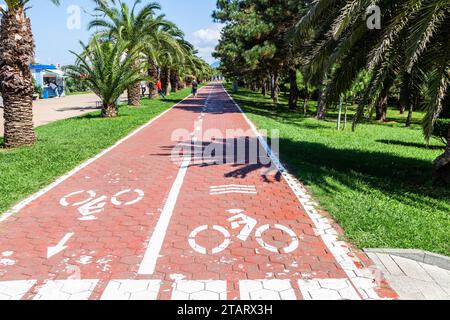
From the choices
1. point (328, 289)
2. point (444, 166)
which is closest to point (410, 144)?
point (444, 166)

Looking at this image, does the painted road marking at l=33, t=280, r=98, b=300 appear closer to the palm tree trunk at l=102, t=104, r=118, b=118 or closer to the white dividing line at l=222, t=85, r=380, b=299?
the white dividing line at l=222, t=85, r=380, b=299

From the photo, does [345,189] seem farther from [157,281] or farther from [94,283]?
[94,283]

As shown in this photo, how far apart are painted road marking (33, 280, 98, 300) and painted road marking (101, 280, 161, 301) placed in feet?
0.68

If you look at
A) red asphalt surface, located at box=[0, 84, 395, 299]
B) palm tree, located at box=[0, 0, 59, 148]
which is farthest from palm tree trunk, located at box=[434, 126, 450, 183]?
palm tree, located at box=[0, 0, 59, 148]

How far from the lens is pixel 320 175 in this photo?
8898 mm

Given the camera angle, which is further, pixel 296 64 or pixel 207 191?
pixel 296 64

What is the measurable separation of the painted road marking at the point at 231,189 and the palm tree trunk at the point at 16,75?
7290 millimetres

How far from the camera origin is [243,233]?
577cm

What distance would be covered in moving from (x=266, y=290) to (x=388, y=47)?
5.67 metres

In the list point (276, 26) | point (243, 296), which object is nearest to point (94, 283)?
point (243, 296)

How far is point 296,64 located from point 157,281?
23850 millimetres

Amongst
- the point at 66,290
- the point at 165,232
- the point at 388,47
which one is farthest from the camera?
the point at 388,47

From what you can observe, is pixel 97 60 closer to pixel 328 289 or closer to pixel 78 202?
pixel 78 202

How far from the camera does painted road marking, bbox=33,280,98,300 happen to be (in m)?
4.11
